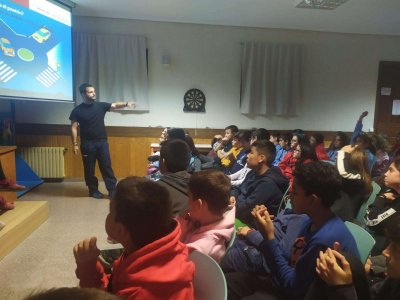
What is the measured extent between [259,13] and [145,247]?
4772 millimetres

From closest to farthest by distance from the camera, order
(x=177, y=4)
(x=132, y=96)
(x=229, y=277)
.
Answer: (x=229, y=277)
(x=177, y=4)
(x=132, y=96)

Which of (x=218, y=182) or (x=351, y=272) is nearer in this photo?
(x=351, y=272)

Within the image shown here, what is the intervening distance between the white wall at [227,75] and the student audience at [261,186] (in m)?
3.45

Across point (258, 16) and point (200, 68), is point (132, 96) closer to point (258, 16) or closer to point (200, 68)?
point (200, 68)

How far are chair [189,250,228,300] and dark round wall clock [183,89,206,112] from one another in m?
4.67

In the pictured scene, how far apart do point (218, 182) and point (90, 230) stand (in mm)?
2262

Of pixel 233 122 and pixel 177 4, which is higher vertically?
pixel 177 4

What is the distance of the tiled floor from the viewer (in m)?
2.24

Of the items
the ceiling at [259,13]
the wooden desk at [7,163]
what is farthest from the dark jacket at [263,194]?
the ceiling at [259,13]

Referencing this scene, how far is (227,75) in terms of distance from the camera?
5.68 meters

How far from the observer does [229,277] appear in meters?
1.43

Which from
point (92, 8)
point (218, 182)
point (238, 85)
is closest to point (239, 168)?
point (218, 182)

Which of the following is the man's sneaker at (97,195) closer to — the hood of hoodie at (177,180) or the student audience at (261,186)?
the student audience at (261,186)

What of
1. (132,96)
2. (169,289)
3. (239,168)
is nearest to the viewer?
(169,289)
